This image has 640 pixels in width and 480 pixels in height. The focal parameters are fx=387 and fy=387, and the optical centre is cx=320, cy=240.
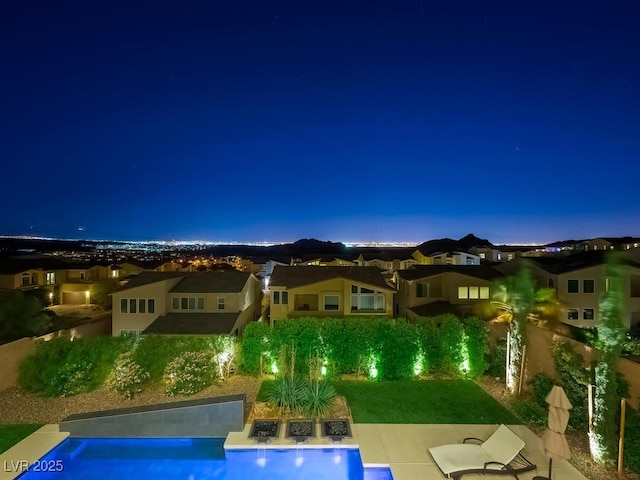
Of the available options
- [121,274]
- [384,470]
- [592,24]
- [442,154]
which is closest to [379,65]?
[592,24]

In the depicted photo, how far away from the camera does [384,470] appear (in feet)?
27.7

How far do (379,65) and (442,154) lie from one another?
16.3 metres

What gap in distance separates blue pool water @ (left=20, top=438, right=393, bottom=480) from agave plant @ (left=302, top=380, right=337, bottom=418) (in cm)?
159

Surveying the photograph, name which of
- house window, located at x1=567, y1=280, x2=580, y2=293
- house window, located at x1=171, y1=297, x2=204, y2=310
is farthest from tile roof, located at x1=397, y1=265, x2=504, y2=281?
house window, located at x1=171, y1=297, x2=204, y2=310

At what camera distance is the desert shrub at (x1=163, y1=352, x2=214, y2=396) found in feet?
Answer: 40.7

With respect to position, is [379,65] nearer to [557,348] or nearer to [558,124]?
[558,124]

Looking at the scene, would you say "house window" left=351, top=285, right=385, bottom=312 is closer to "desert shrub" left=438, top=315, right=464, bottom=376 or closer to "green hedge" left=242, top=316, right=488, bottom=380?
"green hedge" left=242, top=316, right=488, bottom=380

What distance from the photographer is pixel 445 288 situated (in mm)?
28438

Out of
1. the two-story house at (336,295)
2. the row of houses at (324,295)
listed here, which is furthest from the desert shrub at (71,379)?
the two-story house at (336,295)

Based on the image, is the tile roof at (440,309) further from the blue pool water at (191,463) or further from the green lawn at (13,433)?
the green lawn at (13,433)

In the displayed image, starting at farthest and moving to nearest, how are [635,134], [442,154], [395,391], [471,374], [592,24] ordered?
[442,154]
[635,134]
[592,24]
[471,374]
[395,391]

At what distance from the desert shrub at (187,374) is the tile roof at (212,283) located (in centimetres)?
1159

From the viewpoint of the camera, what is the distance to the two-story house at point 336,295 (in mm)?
23828

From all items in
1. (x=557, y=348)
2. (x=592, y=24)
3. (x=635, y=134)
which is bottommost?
(x=557, y=348)
